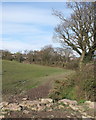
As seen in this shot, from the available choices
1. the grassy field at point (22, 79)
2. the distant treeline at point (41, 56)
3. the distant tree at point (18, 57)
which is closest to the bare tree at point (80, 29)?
the grassy field at point (22, 79)

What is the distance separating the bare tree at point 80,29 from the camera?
44.5ft

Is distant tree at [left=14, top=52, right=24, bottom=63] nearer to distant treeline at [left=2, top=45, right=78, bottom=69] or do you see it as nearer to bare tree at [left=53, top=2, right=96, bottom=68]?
distant treeline at [left=2, top=45, right=78, bottom=69]

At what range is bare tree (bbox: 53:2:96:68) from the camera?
13.6 metres

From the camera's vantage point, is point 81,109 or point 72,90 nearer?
point 81,109

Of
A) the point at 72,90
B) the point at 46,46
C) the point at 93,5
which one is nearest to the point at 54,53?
the point at 46,46

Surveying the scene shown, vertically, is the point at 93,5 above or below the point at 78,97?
above

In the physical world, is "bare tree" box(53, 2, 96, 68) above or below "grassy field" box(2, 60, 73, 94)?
above

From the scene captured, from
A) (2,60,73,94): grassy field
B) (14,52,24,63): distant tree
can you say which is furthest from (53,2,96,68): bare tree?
(14,52,24,63): distant tree

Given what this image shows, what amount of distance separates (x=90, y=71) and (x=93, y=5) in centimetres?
810

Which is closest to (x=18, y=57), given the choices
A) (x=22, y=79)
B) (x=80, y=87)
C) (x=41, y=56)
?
(x=41, y=56)

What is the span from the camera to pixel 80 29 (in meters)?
14.2

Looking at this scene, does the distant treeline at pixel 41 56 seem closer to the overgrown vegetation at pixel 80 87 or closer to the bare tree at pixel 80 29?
the bare tree at pixel 80 29

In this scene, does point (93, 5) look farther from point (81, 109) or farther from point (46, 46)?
point (46, 46)

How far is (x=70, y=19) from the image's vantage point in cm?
1430
